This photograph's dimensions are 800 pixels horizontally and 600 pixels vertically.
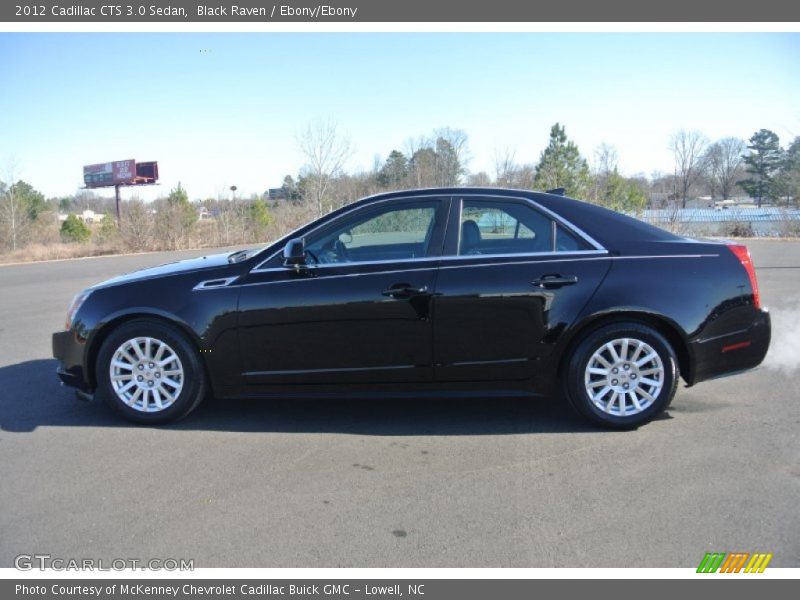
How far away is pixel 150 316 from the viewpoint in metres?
4.49

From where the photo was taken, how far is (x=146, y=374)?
4523mm

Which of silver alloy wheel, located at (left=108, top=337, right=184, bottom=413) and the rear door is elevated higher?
the rear door

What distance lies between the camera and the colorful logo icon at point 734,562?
8.99 feet

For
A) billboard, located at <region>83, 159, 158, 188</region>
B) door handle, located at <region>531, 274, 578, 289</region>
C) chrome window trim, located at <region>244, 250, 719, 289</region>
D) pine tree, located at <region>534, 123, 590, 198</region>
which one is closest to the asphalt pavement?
door handle, located at <region>531, 274, 578, 289</region>

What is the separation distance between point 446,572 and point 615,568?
0.77 metres

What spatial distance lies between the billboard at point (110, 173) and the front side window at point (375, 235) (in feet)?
193

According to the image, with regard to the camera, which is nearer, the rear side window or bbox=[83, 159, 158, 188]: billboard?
the rear side window

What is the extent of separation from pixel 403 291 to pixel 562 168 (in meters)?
33.0

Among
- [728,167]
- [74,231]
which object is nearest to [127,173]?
[74,231]

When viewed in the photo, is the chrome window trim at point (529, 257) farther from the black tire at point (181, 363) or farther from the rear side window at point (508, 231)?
the black tire at point (181, 363)

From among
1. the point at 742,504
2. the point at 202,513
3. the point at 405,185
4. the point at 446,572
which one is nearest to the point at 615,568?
the point at 446,572

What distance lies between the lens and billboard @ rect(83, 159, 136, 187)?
56.9m
